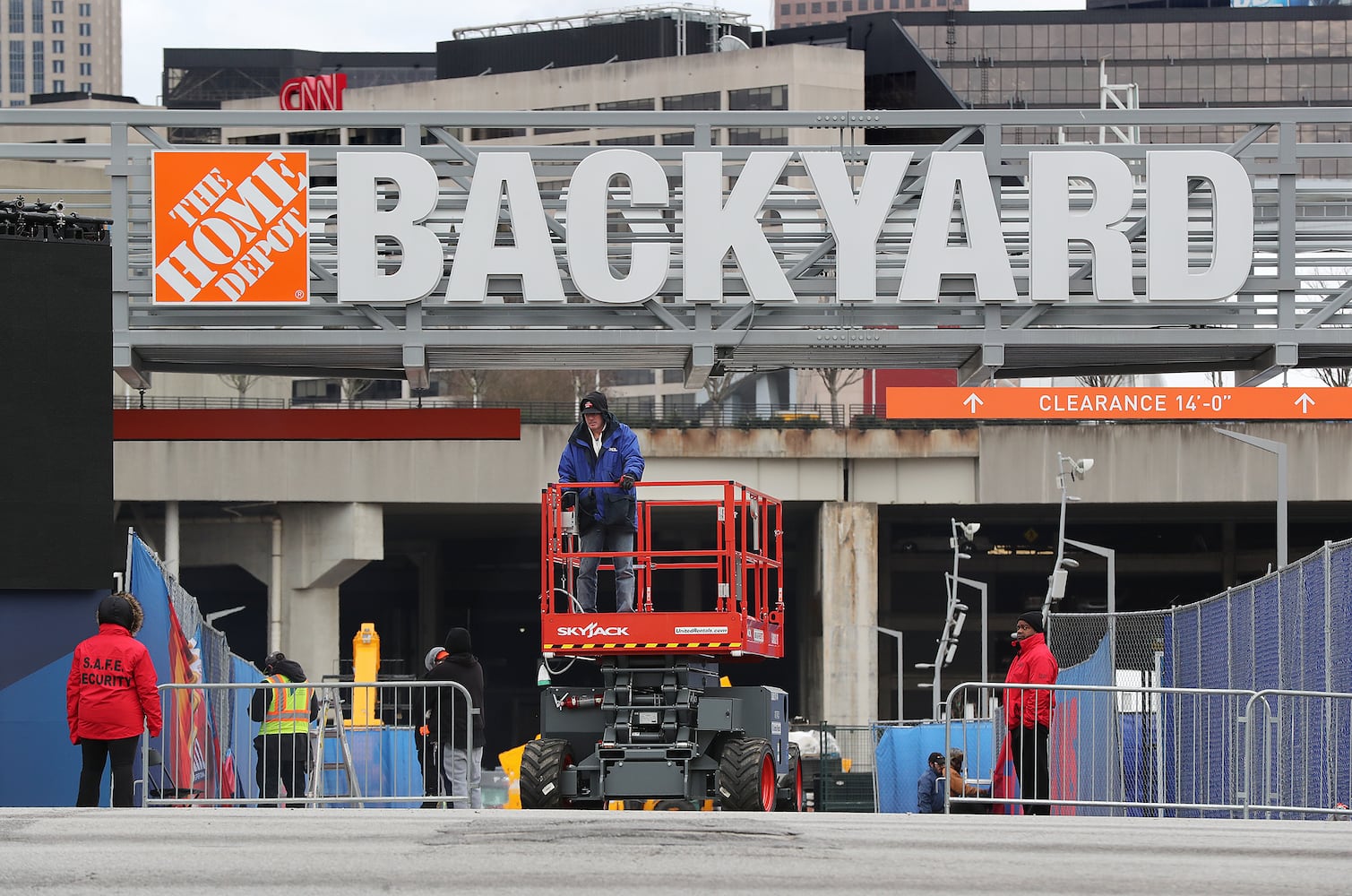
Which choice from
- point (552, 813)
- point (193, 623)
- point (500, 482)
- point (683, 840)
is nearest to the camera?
point (683, 840)

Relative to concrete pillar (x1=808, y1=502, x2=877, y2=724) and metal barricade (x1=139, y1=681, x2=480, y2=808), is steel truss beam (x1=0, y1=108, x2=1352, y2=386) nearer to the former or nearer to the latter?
metal barricade (x1=139, y1=681, x2=480, y2=808)

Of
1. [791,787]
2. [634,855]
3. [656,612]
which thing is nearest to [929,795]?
[791,787]

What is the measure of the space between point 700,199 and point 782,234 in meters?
1.07

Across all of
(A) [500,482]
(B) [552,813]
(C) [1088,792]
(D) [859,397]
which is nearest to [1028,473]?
(A) [500,482]

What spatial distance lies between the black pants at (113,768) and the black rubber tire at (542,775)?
3.50 m

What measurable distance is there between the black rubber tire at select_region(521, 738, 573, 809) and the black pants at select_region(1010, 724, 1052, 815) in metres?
3.76

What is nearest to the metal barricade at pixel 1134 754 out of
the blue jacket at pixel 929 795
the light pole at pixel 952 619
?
the blue jacket at pixel 929 795

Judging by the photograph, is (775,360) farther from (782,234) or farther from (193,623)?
(193,623)

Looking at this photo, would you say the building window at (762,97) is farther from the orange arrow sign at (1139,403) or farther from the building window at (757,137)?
the orange arrow sign at (1139,403)

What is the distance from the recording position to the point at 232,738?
19078 mm

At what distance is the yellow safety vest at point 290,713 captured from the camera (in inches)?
693

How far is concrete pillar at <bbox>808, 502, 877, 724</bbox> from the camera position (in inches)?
2432

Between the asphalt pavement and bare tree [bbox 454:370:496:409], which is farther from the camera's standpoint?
bare tree [bbox 454:370:496:409]

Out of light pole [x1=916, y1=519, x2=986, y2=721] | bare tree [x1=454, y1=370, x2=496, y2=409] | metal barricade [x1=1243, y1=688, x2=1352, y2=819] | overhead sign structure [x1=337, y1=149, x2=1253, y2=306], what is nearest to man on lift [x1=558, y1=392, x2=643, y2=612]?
overhead sign structure [x1=337, y1=149, x2=1253, y2=306]
